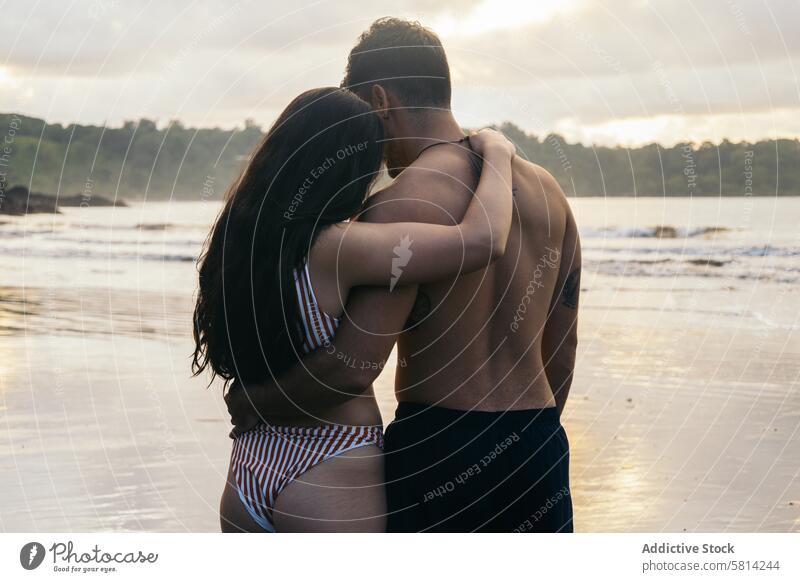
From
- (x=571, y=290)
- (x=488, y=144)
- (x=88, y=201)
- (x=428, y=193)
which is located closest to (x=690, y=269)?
(x=88, y=201)

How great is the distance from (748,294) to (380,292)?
12721 millimetres

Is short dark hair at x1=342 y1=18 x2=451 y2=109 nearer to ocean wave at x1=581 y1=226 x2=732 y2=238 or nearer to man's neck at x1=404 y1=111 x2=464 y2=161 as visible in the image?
man's neck at x1=404 y1=111 x2=464 y2=161

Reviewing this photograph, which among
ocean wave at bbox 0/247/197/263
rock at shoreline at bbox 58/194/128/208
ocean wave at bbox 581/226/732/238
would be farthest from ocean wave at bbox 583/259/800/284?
rock at shoreline at bbox 58/194/128/208

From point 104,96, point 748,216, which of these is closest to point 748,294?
point 748,216

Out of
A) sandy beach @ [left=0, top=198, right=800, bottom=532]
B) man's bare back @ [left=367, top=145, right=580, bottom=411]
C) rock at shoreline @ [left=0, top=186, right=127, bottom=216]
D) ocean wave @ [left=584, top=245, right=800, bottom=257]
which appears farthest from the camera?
rock at shoreline @ [left=0, top=186, right=127, bottom=216]

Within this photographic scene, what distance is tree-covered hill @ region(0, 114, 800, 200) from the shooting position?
51.9ft

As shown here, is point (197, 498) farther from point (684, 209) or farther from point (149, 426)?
point (684, 209)

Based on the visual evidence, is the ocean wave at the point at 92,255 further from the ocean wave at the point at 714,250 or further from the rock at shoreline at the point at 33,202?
the ocean wave at the point at 714,250

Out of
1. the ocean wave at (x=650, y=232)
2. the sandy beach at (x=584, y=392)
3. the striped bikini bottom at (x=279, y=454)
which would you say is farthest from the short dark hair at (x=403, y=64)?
the ocean wave at (x=650, y=232)

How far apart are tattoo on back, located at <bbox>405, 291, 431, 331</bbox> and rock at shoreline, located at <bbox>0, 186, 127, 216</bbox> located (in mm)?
17087

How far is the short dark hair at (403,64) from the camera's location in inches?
138

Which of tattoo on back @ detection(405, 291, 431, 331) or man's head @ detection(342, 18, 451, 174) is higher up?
man's head @ detection(342, 18, 451, 174)

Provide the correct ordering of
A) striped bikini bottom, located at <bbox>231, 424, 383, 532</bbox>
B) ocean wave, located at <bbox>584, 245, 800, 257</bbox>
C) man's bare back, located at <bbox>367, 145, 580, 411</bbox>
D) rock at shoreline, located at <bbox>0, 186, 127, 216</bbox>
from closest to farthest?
striped bikini bottom, located at <bbox>231, 424, 383, 532</bbox>
man's bare back, located at <bbox>367, 145, 580, 411</bbox>
ocean wave, located at <bbox>584, 245, 800, 257</bbox>
rock at shoreline, located at <bbox>0, 186, 127, 216</bbox>
